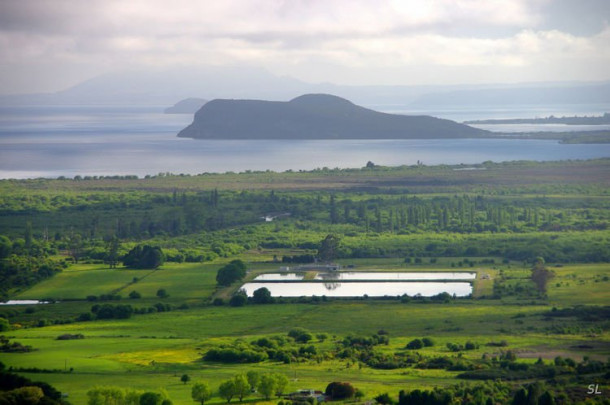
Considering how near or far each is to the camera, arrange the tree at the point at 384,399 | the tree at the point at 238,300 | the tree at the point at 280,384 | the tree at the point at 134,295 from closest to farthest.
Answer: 1. the tree at the point at 384,399
2. the tree at the point at 280,384
3. the tree at the point at 238,300
4. the tree at the point at 134,295

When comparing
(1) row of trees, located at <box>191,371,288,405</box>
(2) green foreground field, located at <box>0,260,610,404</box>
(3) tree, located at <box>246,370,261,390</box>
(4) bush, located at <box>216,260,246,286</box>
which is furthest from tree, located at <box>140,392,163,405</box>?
(4) bush, located at <box>216,260,246,286</box>

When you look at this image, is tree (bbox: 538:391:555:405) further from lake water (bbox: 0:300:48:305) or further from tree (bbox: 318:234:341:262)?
tree (bbox: 318:234:341:262)

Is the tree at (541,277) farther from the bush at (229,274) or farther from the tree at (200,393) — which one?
the tree at (200,393)

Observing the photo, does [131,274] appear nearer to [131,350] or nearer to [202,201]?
[131,350]

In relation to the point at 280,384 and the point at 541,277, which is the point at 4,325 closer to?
the point at 280,384

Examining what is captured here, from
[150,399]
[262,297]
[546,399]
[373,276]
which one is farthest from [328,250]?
[546,399]

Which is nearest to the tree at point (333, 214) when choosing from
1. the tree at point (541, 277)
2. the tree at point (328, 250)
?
the tree at point (328, 250)

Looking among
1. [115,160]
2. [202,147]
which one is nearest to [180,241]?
[115,160]
